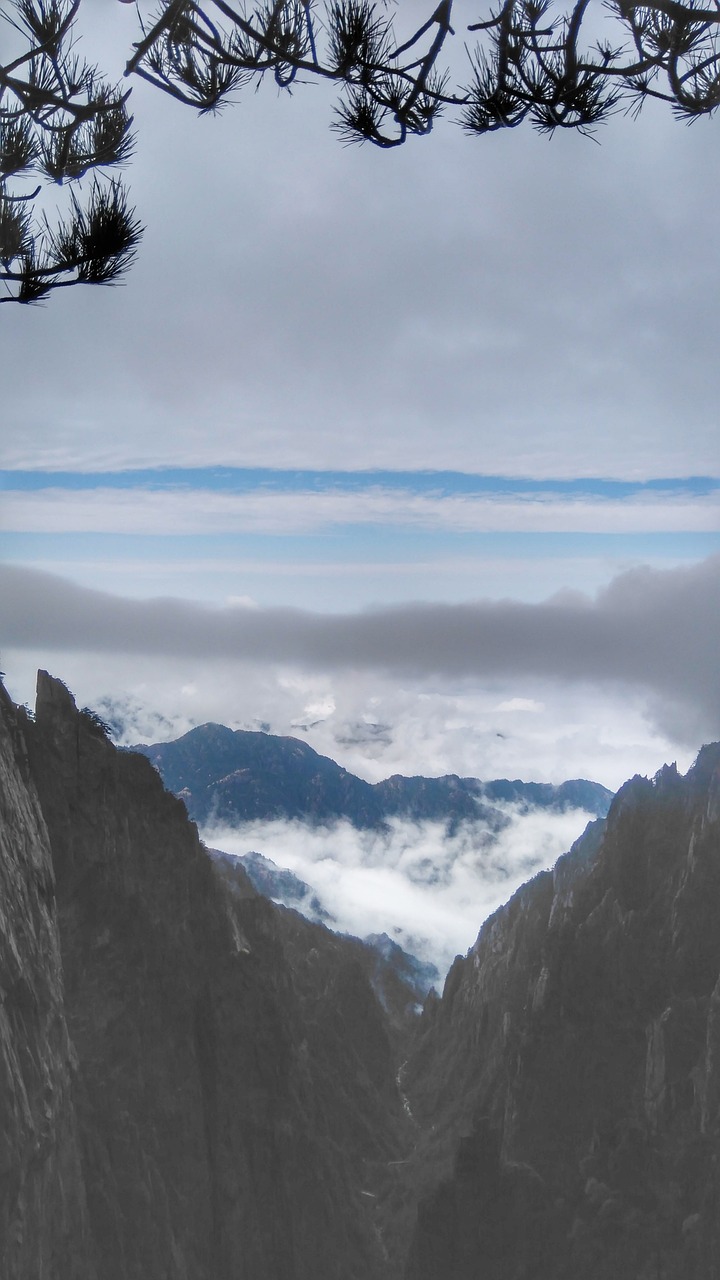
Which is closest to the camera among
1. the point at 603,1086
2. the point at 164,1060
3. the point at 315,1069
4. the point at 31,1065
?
the point at 31,1065

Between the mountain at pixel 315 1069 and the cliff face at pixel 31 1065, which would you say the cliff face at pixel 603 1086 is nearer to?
the mountain at pixel 315 1069

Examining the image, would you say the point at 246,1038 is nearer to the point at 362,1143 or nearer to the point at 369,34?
the point at 362,1143

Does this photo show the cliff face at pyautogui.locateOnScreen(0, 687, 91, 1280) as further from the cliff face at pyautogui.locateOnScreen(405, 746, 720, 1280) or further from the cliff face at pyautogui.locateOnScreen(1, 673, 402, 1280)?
the cliff face at pyautogui.locateOnScreen(405, 746, 720, 1280)

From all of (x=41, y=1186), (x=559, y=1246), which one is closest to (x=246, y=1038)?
(x=559, y=1246)

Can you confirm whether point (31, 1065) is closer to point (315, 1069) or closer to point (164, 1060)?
point (164, 1060)

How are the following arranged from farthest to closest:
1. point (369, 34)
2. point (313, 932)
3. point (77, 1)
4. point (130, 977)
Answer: point (313, 932) → point (130, 977) → point (369, 34) → point (77, 1)

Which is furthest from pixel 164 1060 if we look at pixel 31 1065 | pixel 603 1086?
pixel 603 1086

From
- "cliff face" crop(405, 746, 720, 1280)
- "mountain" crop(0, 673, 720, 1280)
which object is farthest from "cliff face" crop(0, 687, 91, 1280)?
"cliff face" crop(405, 746, 720, 1280)
